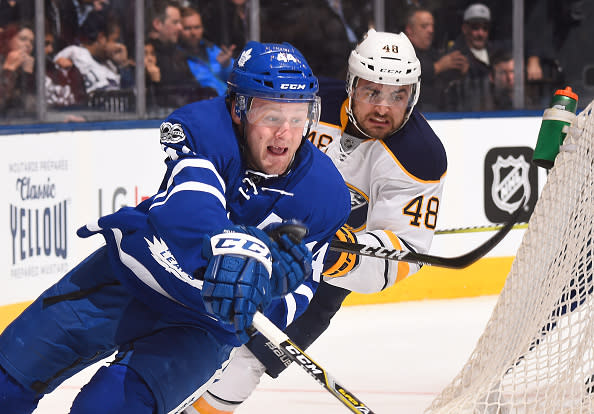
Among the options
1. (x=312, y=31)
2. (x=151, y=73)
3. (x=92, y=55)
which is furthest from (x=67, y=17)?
(x=312, y=31)

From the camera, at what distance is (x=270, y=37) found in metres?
5.38

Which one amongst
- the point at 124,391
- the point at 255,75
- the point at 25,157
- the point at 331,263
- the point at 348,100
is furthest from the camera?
the point at 25,157

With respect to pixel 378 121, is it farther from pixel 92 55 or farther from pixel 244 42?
pixel 244 42

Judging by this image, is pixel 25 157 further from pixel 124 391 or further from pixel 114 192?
pixel 124 391

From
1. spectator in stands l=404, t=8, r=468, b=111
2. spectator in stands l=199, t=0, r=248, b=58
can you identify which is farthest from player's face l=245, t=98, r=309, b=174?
spectator in stands l=404, t=8, r=468, b=111

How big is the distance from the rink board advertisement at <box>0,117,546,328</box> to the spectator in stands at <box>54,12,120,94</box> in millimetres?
343

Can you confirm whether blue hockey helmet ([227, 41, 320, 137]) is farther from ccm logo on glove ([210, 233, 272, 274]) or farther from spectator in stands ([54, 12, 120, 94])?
spectator in stands ([54, 12, 120, 94])

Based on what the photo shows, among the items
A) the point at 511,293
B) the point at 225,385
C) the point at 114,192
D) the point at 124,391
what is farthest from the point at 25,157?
the point at 124,391

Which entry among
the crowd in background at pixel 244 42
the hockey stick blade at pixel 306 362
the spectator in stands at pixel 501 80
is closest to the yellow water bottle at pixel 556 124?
the crowd in background at pixel 244 42

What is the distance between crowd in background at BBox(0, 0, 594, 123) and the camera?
15.4 feet

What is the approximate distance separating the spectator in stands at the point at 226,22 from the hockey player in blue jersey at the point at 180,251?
2.92 m

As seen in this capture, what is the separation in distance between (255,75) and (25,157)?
7.19 feet

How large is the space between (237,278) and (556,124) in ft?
5.18

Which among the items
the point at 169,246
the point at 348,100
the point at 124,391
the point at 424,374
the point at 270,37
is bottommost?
the point at 424,374
